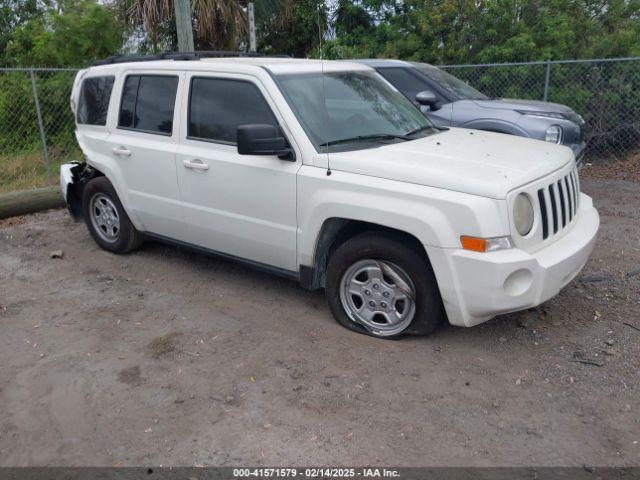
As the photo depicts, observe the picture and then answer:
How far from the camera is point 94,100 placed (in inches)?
243

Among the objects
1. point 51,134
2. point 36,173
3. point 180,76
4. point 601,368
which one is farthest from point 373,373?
A: point 51,134

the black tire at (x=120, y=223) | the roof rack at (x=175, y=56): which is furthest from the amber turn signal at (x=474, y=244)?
the black tire at (x=120, y=223)

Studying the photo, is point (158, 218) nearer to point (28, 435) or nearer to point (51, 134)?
point (28, 435)

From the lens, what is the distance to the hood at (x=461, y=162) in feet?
12.5

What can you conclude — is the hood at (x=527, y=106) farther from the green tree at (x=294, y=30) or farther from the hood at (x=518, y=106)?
the green tree at (x=294, y=30)

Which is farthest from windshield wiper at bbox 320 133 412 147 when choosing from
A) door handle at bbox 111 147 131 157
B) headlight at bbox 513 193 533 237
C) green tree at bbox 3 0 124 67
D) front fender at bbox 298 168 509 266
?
green tree at bbox 3 0 124 67

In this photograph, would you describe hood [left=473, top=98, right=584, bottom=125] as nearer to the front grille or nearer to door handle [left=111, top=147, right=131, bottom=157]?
the front grille

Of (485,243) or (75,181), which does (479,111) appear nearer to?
(485,243)

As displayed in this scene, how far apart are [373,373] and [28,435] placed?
2.00m

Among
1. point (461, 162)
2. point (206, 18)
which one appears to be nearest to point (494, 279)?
point (461, 162)

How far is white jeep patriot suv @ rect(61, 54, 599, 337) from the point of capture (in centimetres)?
381

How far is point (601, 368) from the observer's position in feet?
13.0

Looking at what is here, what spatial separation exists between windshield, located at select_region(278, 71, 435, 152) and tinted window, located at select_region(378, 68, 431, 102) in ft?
10.2

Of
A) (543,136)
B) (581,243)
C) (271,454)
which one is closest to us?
(271,454)
